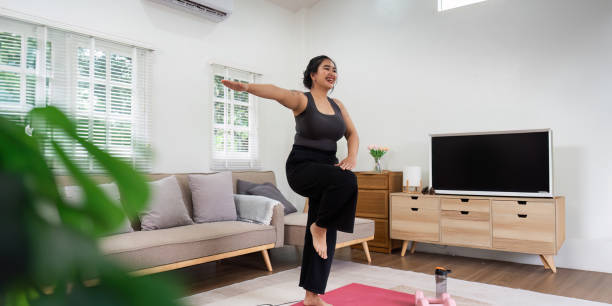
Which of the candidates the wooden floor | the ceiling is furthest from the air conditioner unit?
the wooden floor

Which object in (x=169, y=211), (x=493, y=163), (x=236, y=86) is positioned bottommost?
(x=169, y=211)

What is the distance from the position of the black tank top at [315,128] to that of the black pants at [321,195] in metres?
0.04

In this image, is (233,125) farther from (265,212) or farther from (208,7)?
(265,212)

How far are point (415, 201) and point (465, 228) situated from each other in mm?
564

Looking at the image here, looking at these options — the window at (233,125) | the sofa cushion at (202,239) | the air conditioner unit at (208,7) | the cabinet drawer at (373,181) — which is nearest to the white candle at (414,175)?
the cabinet drawer at (373,181)

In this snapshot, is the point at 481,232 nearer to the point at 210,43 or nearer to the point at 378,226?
the point at 378,226

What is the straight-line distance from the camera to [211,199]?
3949 millimetres

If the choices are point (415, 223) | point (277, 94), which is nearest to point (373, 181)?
point (415, 223)

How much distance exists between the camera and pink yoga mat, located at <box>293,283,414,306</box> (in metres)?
2.74

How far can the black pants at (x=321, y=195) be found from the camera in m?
2.37

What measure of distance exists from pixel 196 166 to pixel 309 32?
2.64 m

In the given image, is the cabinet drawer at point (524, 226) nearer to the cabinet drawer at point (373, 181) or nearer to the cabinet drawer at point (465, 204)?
the cabinet drawer at point (465, 204)

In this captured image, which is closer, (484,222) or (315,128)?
(315,128)

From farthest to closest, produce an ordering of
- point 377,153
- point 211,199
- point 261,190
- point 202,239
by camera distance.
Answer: point 377,153, point 261,190, point 211,199, point 202,239
